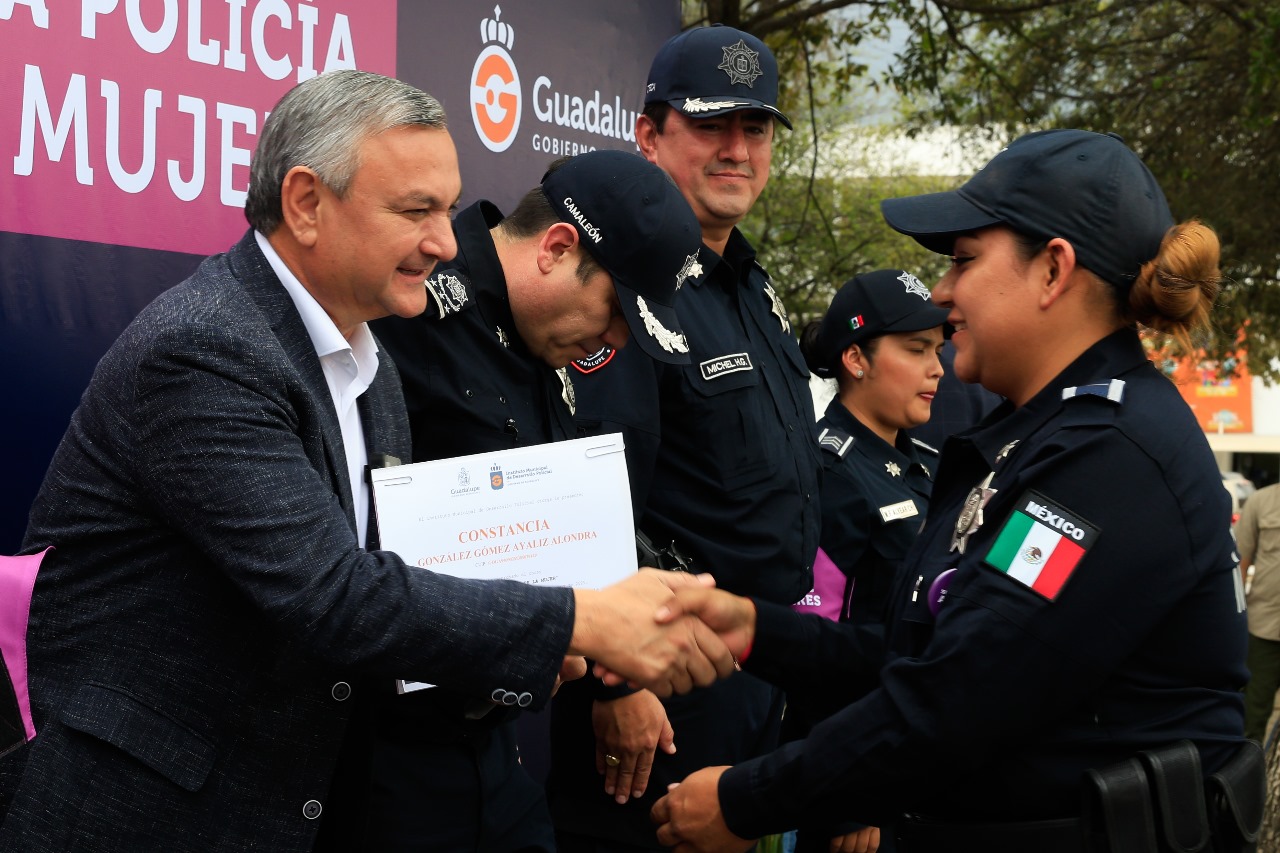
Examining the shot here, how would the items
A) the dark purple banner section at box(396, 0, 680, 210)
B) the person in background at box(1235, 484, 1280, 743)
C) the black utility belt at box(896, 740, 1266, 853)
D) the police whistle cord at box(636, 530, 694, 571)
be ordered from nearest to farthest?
1. the black utility belt at box(896, 740, 1266, 853)
2. the police whistle cord at box(636, 530, 694, 571)
3. the dark purple banner section at box(396, 0, 680, 210)
4. the person in background at box(1235, 484, 1280, 743)

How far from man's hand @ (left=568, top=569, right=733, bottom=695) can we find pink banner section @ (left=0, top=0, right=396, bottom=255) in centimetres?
147

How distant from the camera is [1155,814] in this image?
212 cm

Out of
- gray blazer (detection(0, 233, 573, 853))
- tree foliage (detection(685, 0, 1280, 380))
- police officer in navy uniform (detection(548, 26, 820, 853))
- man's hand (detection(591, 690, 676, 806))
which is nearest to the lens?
gray blazer (detection(0, 233, 573, 853))

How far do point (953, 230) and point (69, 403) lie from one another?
6.33 ft

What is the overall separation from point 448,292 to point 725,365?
3.41ft

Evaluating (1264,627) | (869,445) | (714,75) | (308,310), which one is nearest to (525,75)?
(714,75)

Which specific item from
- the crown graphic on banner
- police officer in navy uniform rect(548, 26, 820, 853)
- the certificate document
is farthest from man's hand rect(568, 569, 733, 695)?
the crown graphic on banner

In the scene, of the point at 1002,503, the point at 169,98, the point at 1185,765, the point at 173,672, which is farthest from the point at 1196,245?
the point at 169,98

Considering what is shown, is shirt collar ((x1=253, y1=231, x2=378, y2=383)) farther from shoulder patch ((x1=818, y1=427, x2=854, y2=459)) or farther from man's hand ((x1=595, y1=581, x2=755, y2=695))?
shoulder patch ((x1=818, y1=427, x2=854, y2=459))

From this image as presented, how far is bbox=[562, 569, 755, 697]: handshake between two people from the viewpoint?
2365mm

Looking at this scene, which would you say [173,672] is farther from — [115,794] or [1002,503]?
[1002,503]

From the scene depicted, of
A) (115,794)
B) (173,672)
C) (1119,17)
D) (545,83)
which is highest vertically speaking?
(1119,17)

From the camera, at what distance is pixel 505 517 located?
2416 millimetres

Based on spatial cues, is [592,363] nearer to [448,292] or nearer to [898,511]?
[448,292]
